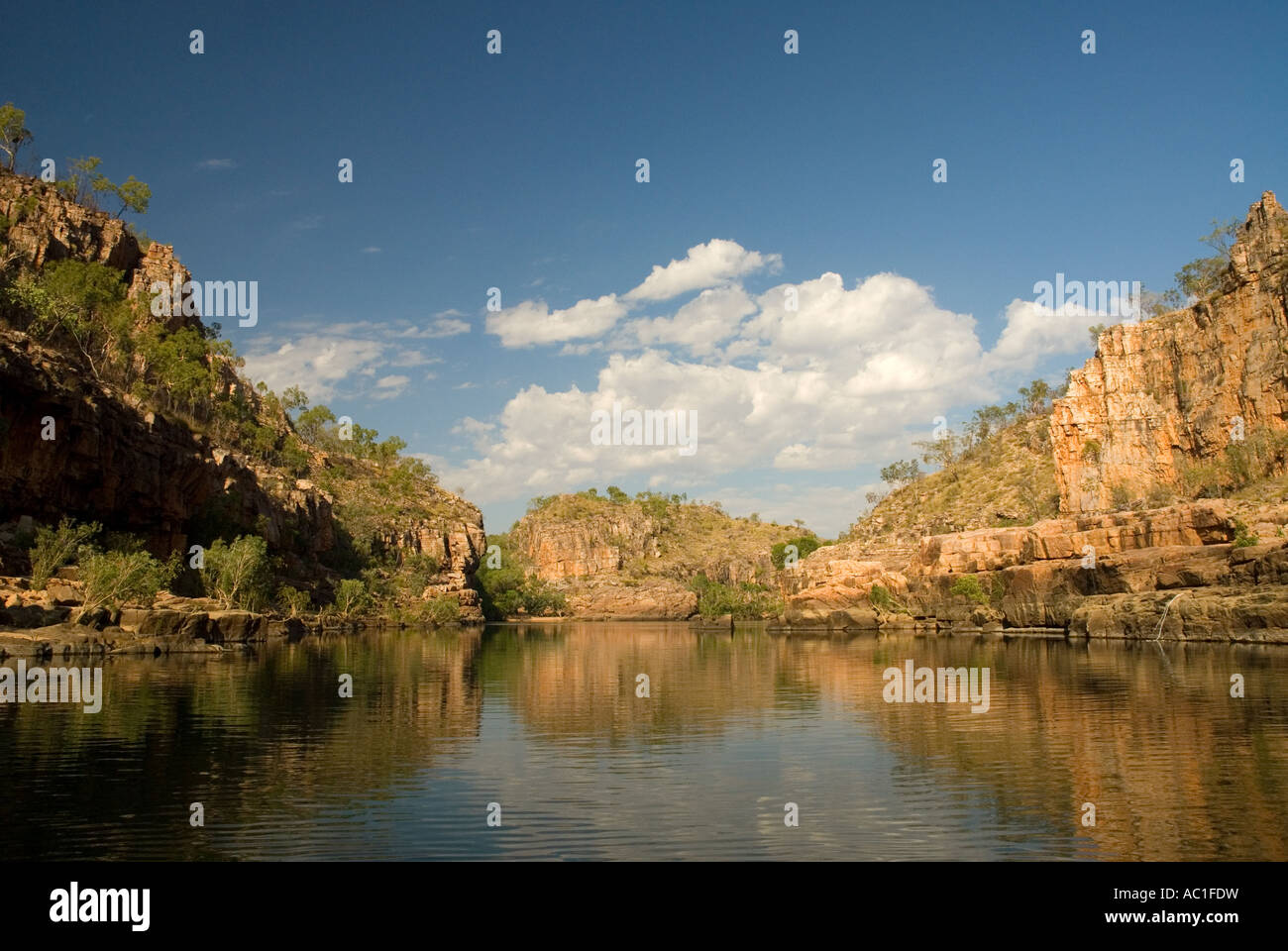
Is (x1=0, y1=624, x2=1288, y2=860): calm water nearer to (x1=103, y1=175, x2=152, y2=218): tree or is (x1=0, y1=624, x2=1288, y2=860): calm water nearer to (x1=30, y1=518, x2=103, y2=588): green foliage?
(x1=30, y1=518, x2=103, y2=588): green foliage

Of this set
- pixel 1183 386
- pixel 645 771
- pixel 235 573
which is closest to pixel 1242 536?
pixel 1183 386

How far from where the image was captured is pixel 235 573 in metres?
70.9

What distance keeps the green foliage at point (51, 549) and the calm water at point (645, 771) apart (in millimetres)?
19838

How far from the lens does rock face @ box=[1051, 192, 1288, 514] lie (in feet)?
295

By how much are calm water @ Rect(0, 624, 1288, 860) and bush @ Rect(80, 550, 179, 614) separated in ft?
55.9

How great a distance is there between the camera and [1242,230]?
332 ft

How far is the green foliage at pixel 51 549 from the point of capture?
51.9m

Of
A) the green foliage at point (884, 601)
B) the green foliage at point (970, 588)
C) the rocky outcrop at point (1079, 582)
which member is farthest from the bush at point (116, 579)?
the green foliage at point (884, 601)

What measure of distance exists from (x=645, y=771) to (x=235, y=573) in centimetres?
6005

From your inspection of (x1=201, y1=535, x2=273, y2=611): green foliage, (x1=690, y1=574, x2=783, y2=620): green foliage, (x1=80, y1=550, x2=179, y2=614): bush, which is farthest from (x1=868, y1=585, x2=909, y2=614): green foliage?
(x1=80, y1=550, x2=179, y2=614): bush

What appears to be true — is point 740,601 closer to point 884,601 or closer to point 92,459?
point 884,601

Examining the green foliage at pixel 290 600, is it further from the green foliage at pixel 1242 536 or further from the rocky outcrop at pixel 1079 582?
the green foliage at pixel 1242 536
